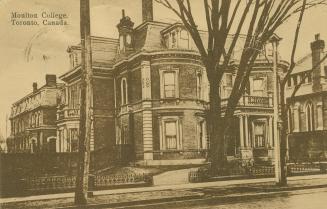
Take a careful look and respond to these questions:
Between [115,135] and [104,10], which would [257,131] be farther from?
[104,10]

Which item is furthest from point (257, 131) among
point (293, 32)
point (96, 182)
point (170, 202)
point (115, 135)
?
point (170, 202)

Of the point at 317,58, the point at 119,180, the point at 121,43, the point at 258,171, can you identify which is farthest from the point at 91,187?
the point at 121,43

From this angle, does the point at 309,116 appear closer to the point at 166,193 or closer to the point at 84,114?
the point at 166,193

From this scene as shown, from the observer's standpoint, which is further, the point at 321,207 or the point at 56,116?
the point at 56,116

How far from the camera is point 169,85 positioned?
21.2 m

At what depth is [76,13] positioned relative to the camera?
12141mm

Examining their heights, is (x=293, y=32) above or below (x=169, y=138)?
A: above

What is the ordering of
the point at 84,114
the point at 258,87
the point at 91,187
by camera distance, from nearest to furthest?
the point at 84,114, the point at 91,187, the point at 258,87

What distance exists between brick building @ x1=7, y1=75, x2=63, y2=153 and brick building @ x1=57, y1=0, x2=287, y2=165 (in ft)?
2.48

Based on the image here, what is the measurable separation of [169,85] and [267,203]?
9475 millimetres

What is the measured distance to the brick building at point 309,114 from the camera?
1834 cm

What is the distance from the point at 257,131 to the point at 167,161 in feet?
14.2

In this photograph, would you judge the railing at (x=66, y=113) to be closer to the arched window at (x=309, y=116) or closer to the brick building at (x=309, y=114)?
the brick building at (x=309, y=114)

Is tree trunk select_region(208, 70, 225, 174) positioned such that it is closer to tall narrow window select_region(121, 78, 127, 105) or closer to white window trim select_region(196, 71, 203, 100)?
white window trim select_region(196, 71, 203, 100)
